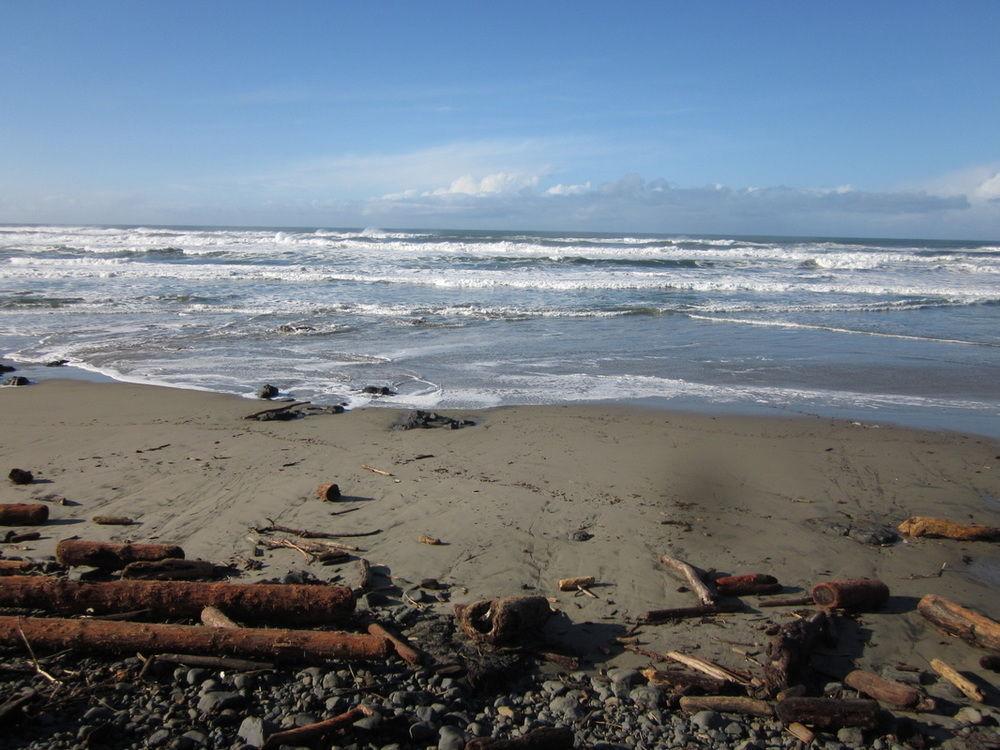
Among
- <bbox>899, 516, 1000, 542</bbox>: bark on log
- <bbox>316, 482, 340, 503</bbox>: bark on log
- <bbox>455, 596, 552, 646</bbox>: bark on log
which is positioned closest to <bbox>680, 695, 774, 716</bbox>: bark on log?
<bbox>455, 596, 552, 646</bbox>: bark on log

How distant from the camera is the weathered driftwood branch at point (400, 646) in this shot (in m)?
3.43

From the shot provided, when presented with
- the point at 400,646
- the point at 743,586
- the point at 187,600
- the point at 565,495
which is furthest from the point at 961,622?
the point at 187,600

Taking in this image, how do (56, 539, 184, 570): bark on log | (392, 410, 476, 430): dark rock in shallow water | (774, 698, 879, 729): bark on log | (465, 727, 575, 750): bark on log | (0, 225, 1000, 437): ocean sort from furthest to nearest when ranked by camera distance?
(0, 225, 1000, 437): ocean, (392, 410, 476, 430): dark rock in shallow water, (56, 539, 184, 570): bark on log, (774, 698, 879, 729): bark on log, (465, 727, 575, 750): bark on log

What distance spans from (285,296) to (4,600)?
17.7 m

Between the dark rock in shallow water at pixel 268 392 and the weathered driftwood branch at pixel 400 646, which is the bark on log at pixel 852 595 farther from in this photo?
the dark rock in shallow water at pixel 268 392

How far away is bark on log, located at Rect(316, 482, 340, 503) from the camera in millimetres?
5602

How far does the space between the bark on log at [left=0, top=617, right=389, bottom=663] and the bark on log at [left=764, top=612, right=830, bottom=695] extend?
76.8 inches

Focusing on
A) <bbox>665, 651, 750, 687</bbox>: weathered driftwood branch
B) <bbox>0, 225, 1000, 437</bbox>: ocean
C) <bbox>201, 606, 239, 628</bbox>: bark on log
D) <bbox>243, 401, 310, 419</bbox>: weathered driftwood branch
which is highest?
<bbox>0, 225, 1000, 437</bbox>: ocean

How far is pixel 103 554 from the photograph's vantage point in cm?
418

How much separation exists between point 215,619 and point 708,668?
2.58 m

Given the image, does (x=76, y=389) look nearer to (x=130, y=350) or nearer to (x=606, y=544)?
(x=130, y=350)

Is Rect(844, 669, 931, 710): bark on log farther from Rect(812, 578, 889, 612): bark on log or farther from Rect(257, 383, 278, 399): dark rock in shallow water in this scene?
Rect(257, 383, 278, 399): dark rock in shallow water

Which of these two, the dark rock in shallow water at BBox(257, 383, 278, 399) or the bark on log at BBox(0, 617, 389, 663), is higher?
the dark rock in shallow water at BBox(257, 383, 278, 399)

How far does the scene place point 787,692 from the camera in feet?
10.7
